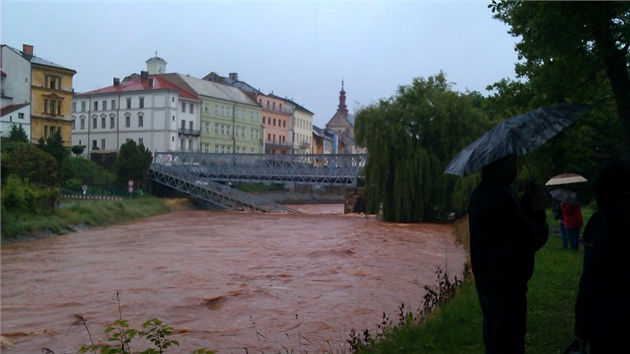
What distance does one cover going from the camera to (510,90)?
56.4 feet

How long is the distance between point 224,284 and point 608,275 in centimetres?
1646

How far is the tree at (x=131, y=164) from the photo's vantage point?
205ft

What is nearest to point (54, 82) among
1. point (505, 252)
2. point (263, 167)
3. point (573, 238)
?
point (263, 167)

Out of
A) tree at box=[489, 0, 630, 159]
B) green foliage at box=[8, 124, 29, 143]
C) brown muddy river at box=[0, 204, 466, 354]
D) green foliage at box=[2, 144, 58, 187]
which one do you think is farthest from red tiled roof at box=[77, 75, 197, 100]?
tree at box=[489, 0, 630, 159]

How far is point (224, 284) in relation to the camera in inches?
794

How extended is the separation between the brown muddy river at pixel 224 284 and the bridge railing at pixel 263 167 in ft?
76.0

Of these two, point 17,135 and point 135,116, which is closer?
point 17,135

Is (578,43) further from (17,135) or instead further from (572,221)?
(17,135)

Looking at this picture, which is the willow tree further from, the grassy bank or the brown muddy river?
the grassy bank

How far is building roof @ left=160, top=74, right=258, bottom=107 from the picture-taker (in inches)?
3580

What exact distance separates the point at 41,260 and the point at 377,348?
837 inches

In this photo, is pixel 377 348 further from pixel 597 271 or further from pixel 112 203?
pixel 112 203

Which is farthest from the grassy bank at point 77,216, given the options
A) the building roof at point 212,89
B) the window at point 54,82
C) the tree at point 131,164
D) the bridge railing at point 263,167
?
the building roof at point 212,89

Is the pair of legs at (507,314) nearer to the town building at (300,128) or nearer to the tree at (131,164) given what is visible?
the tree at (131,164)
